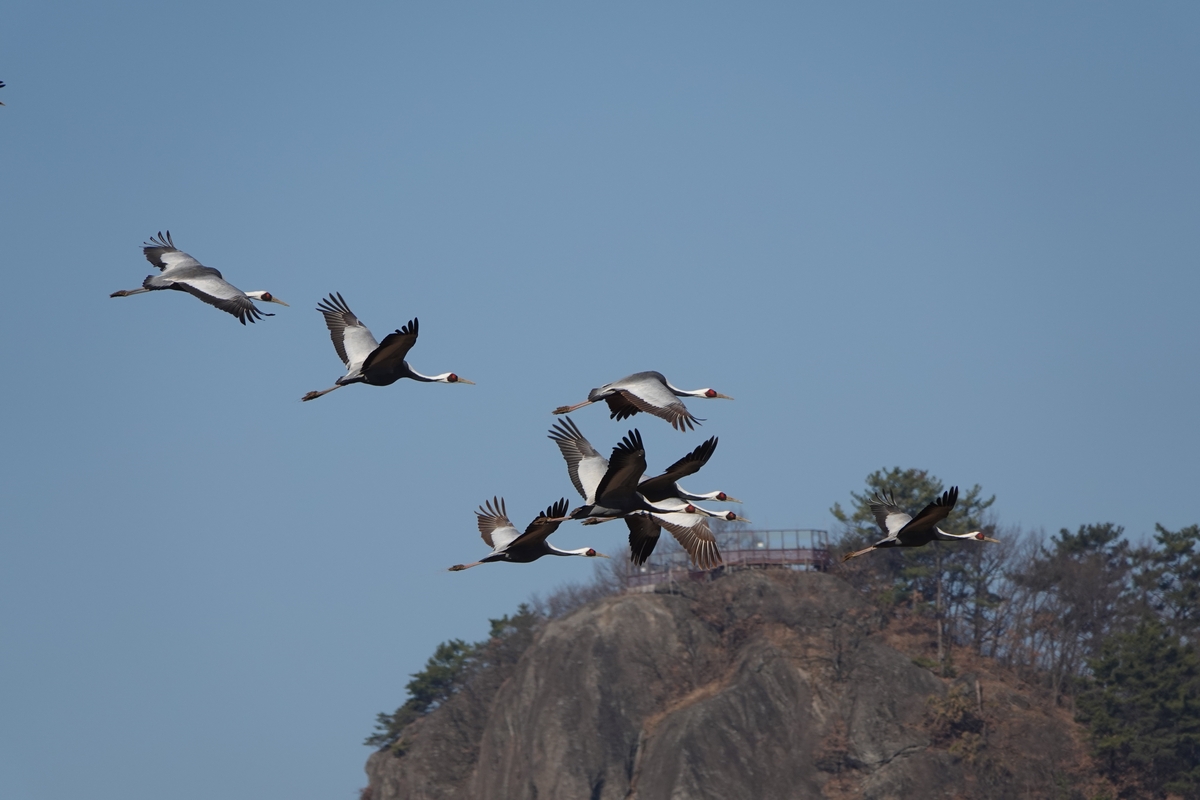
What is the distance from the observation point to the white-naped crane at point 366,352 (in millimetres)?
28484

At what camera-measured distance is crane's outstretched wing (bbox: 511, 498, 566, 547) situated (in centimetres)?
2726

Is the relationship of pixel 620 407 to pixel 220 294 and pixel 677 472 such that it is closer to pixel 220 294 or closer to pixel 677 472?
pixel 677 472

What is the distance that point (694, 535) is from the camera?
2898 centimetres

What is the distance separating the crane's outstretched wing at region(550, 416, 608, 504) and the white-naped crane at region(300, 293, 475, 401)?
2.69m

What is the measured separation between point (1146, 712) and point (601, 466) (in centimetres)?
5387

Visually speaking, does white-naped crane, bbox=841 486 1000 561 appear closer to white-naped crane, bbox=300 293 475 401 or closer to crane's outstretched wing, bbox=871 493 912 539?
crane's outstretched wing, bbox=871 493 912 539

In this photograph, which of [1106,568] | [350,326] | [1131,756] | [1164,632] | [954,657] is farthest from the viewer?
[1106,568]

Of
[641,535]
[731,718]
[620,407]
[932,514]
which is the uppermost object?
[731,718]

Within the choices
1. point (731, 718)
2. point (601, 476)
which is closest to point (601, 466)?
point (601, 476)

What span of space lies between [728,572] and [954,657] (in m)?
12.1

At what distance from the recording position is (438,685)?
9862 centimetres

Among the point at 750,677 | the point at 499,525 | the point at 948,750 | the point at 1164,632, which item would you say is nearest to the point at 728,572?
the point at 750,677

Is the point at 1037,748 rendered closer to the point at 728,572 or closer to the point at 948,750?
the point at 948,750

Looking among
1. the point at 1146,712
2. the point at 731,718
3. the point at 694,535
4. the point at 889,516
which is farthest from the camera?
the point at 731,718
